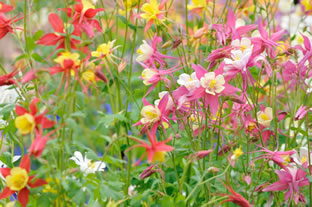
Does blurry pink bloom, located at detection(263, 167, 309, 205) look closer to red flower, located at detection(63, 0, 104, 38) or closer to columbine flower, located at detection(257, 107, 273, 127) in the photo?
columbine flower, located at detection(257, 107, 273, 127)

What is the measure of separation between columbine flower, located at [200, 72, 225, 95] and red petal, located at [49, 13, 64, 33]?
0.32 m

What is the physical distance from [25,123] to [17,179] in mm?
136

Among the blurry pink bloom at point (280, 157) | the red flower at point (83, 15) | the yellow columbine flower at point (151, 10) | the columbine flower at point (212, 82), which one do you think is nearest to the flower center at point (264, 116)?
the blurry pink bloom at point (280, 157)

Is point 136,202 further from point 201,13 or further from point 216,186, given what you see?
point 201,13

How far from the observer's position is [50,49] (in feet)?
4.30

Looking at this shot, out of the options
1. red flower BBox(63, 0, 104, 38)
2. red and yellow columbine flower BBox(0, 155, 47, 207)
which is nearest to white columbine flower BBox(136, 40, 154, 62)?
red flower BBox(63, 0, 104, 38)

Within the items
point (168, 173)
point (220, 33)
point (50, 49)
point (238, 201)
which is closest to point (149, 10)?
point (220, 33)

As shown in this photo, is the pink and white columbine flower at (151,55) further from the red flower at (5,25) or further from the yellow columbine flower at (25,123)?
the yellow columbine flower at (25,123)

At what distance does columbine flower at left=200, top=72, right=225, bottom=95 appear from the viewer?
1017mm

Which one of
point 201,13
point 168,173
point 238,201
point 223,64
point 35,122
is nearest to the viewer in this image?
point 35,122

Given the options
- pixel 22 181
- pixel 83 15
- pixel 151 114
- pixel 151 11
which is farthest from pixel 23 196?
pixel 151 11

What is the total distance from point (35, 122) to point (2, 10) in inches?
14.5

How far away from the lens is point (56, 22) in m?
1.04

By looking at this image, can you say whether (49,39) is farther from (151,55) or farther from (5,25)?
(151,55)
